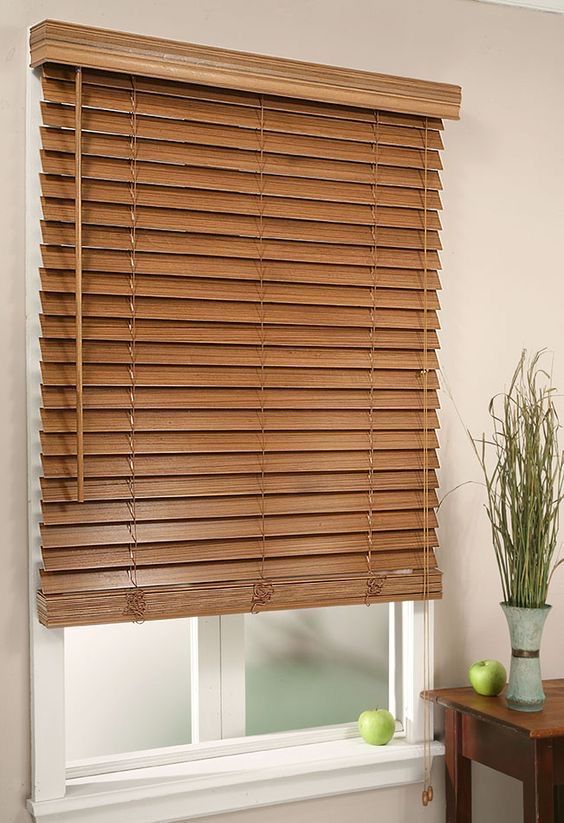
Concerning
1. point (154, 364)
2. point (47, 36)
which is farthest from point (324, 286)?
point (47, 36)

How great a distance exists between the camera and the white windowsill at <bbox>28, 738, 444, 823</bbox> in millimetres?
2031

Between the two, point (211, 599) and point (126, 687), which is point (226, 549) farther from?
point (126, 687)

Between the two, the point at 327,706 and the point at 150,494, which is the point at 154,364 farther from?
the point at 327,706

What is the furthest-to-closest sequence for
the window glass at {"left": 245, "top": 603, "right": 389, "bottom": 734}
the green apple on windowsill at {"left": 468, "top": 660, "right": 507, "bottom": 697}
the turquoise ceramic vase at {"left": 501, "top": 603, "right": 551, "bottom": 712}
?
the window glass at {"left": 245, "top": 603, "right": 389, "bottom": 734} → the green apple on windowsill at {"left": 468, "top": 660, "right": 507, "bottom": 697} → the turquoise ceramic vase at {"left": 501, "top": 603, "right": 551, "bottom": 712}

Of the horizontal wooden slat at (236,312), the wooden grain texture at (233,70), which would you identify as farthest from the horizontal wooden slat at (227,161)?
the horizontal wooden slat at (236,312)

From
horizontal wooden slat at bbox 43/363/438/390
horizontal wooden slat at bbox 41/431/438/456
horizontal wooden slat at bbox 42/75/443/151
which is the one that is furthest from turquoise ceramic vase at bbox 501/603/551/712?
horizontal wooden slat at bbox 42/75/443/151

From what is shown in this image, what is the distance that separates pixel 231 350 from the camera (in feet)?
7.10

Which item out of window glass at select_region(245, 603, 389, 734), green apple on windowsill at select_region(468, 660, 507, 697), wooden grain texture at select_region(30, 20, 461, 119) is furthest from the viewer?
window glass at select_region(245, 603, 389, 734)

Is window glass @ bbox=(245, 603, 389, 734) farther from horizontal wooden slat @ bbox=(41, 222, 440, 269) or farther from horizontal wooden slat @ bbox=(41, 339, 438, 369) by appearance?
horizontal wooden slat @ bbox=(41, 222, 440, 269)

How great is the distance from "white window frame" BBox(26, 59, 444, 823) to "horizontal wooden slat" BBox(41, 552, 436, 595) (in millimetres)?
85

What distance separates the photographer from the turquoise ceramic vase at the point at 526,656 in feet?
7.06

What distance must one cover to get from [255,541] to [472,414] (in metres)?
0.68

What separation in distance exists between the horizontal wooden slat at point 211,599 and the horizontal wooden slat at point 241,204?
821 mm

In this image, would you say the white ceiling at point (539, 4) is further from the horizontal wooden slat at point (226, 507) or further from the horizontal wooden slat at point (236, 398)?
the horizontal wooden slat at point (226, 507)
